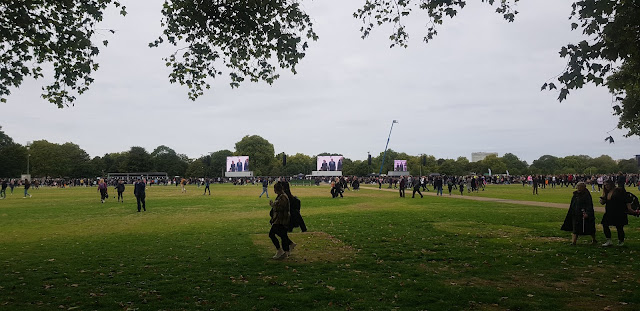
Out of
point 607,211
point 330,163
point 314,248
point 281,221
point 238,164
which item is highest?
point 330,163

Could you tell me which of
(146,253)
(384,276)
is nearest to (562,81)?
(384,276)

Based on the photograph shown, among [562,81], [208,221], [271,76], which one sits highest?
[271,76]

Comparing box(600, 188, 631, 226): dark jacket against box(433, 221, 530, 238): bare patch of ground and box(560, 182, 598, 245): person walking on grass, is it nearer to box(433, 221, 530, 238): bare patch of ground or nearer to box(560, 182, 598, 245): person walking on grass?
box(560, 182, 598, 245): person walking on grass

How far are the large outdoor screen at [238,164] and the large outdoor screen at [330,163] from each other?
17284mm

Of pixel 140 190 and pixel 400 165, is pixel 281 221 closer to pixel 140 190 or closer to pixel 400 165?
pixel 140 190

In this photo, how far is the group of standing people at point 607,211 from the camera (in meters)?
11.1

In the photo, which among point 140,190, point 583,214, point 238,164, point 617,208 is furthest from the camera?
point 238,164

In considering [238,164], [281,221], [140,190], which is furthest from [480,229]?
[238,164]

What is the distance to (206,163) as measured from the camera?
132125 millimetres

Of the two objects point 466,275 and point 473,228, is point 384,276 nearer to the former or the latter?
point 466,275

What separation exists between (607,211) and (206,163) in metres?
128

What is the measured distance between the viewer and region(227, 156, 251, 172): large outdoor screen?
10088 centimetres

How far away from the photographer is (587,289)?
23.6 ft

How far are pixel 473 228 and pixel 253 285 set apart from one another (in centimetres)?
1000
